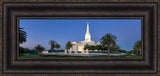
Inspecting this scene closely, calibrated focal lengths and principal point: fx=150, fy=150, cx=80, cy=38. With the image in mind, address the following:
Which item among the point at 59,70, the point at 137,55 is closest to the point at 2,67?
the point at 59,70

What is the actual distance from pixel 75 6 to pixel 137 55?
2401mm

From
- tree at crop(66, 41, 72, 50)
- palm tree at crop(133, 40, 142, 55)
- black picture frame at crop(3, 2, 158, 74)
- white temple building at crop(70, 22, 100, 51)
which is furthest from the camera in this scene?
tree at crop(66, 41, 72, 50)

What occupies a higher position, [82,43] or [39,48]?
[82,43]

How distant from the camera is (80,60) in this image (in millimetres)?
4539

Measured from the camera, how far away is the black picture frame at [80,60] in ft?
14.5

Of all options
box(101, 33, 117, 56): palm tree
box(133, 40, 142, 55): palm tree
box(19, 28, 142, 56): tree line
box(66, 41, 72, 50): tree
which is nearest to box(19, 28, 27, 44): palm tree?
box(19, 28, 142, 56): tree line

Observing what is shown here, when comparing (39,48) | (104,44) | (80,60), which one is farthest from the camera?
(104,44)

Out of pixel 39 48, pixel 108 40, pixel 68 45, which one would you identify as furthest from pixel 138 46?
pixel 39 48

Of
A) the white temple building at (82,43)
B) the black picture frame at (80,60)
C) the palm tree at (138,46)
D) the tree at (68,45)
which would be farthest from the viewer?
the tree at (68,45)

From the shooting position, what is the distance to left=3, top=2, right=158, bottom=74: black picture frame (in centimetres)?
441

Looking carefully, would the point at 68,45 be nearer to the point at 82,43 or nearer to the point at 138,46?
the point at 82,43

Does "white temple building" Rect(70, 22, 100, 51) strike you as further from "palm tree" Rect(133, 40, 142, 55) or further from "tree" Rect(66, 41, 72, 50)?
"palm tree" Rect(133, 40, 142, 55)

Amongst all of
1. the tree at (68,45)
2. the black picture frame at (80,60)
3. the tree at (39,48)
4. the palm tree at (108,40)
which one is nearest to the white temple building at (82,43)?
the tree at (68,45)

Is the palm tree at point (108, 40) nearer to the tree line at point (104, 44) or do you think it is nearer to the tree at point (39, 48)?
the tree line at point (104, 44)
